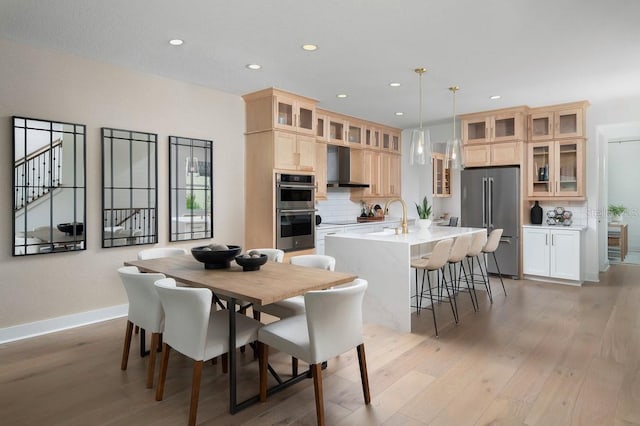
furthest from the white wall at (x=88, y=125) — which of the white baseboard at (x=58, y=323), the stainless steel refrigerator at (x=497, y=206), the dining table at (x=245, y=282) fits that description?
the stainless steel refrigerator at (x=497, y=206)

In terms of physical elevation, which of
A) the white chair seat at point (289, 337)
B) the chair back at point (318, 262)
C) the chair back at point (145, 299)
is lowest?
the white chair seat at point (289, 337)

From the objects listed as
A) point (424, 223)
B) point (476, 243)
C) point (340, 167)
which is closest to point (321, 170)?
point (340, 167)

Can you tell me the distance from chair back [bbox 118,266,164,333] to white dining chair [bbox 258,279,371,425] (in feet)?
2.30

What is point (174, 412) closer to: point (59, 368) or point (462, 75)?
point (59, 368)

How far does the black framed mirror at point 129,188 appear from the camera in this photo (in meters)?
4.07

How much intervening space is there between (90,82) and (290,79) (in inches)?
80.2

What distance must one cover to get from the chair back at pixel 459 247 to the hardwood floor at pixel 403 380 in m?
0.65

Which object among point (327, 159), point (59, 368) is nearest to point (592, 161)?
point (327, 159)

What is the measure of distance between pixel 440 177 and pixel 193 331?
584cm

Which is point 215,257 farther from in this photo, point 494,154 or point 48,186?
point 494,154

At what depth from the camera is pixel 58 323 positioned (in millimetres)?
3793

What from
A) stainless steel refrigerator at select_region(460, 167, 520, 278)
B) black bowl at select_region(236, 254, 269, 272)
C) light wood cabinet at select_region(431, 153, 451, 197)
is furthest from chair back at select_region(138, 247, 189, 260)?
light wood cabinet at select_region(431, 153, 451, 197)

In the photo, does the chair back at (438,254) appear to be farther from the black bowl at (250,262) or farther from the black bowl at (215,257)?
the black bowl at (215,257)

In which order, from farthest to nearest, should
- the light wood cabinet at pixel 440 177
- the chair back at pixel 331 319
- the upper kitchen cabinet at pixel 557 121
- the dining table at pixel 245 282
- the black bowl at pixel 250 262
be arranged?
the light wood cabinet at pixel 440 177 < the upper kitchen cabinet at pixel 557 121 < the black bowl at pixel 250 262 < the dining table at pixel 245 282 < the chair back at pixel 331 319
